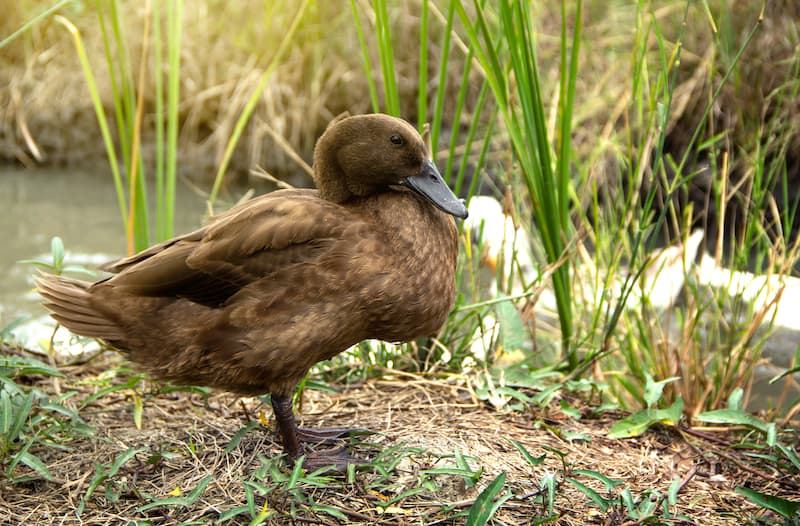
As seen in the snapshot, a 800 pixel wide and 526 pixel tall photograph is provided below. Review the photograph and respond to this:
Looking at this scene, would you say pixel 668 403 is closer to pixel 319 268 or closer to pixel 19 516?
pixel 319 268

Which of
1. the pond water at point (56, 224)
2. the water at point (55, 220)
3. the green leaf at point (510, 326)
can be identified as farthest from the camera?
the water at point (55, 220)

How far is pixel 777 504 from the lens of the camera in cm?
181

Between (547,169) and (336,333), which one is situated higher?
(547,169)

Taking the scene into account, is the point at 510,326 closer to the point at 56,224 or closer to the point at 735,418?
the point at 735,418

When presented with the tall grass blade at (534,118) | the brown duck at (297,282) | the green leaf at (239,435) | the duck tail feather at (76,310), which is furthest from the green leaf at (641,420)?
the duck tail feather at (76,310)

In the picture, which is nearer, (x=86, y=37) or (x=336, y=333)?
(x=336, y=333)

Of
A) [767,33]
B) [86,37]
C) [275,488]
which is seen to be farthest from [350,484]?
[86,37]

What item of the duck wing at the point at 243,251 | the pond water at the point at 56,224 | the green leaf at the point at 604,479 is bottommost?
the pond water at the point at 56,224

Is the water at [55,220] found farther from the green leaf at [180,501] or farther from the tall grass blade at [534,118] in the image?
the tall grass blade at [534,118]

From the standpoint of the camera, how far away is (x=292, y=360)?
1863 mm

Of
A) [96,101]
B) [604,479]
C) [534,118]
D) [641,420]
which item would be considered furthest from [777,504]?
[96,101]

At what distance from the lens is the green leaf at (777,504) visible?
1784 millimetres

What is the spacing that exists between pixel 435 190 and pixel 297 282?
38 centimetres

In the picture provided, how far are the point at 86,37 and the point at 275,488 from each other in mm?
6394
